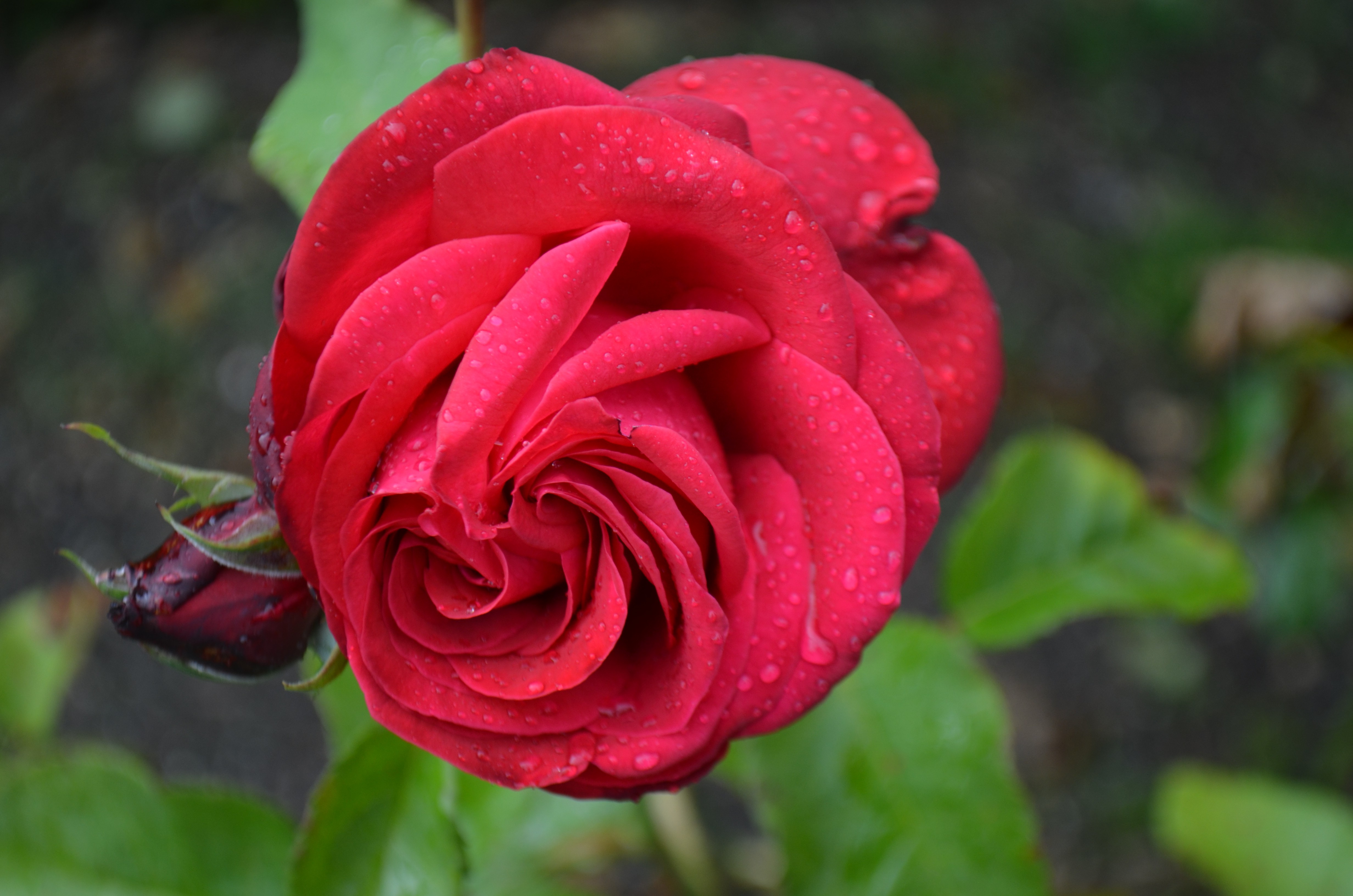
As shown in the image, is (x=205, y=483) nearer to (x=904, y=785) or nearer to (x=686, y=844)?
(x=904, y=785)

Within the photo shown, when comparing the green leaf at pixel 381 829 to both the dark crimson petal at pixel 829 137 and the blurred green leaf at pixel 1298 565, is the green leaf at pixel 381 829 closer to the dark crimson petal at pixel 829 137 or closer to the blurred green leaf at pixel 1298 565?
the dark crimson petal at pixel 829 137

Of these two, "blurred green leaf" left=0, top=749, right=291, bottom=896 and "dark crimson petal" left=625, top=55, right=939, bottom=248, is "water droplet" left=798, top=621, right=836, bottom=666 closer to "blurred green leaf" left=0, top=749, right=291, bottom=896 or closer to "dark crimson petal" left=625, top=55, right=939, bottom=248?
"dark crimson petal" left=625, top=55, right=939, bottom=248

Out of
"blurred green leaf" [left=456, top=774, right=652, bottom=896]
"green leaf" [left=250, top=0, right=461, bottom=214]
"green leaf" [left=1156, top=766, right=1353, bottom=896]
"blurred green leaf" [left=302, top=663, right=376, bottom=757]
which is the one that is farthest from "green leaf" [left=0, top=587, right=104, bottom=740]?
"green leaf" [left=1156, top=766, right=1353, bottom=896]

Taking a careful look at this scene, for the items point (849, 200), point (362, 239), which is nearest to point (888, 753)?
point (849, 200)

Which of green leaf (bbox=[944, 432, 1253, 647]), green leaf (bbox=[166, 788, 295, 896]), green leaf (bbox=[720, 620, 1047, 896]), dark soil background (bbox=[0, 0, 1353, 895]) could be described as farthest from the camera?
dark soil background (bbox=[0, 0, 1353, 895])

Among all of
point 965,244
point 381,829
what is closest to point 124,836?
point 381,829

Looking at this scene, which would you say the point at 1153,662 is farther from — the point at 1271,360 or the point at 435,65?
the point at 435,65

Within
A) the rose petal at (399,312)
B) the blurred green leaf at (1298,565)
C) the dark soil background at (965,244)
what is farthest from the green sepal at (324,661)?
the blurred green leaf at (1298,565)
